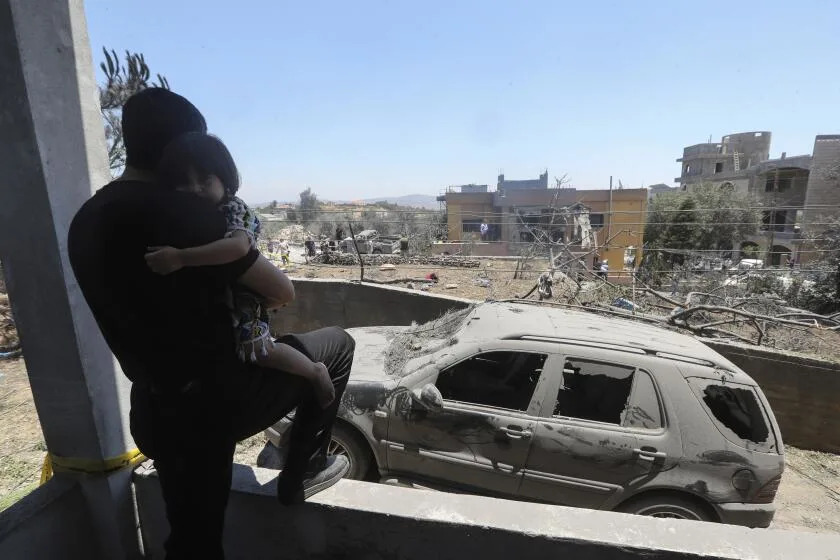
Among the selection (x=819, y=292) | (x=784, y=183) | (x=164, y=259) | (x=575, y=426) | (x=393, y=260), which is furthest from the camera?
(x=784, y=183)

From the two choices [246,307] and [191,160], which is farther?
[246,307]

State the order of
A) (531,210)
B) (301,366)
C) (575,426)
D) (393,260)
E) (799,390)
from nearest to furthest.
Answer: (301,366) → (575,426) → (799,390) → (393,260) → (531,210)

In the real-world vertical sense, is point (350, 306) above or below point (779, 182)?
below

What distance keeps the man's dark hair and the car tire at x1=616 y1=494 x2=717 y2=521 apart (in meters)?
3.77

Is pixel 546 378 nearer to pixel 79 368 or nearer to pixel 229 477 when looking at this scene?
pixel 229 477

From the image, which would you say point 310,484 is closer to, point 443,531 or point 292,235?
point 443,531

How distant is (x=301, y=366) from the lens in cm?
152

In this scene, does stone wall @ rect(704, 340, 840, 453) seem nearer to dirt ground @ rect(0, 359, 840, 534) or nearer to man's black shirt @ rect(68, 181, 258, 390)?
dirt ground @ rect(0, 359, 840, 534)

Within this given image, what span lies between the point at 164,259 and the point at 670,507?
3.76 m

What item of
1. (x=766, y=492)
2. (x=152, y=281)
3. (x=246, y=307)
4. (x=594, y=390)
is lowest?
(x=766, y=492)

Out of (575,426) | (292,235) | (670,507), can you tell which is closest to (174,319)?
(575,426)

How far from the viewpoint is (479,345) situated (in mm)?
3600

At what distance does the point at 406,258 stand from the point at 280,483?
52.0 ft

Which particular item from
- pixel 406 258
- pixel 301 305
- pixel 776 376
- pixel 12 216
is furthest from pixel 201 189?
pixel 406 258
